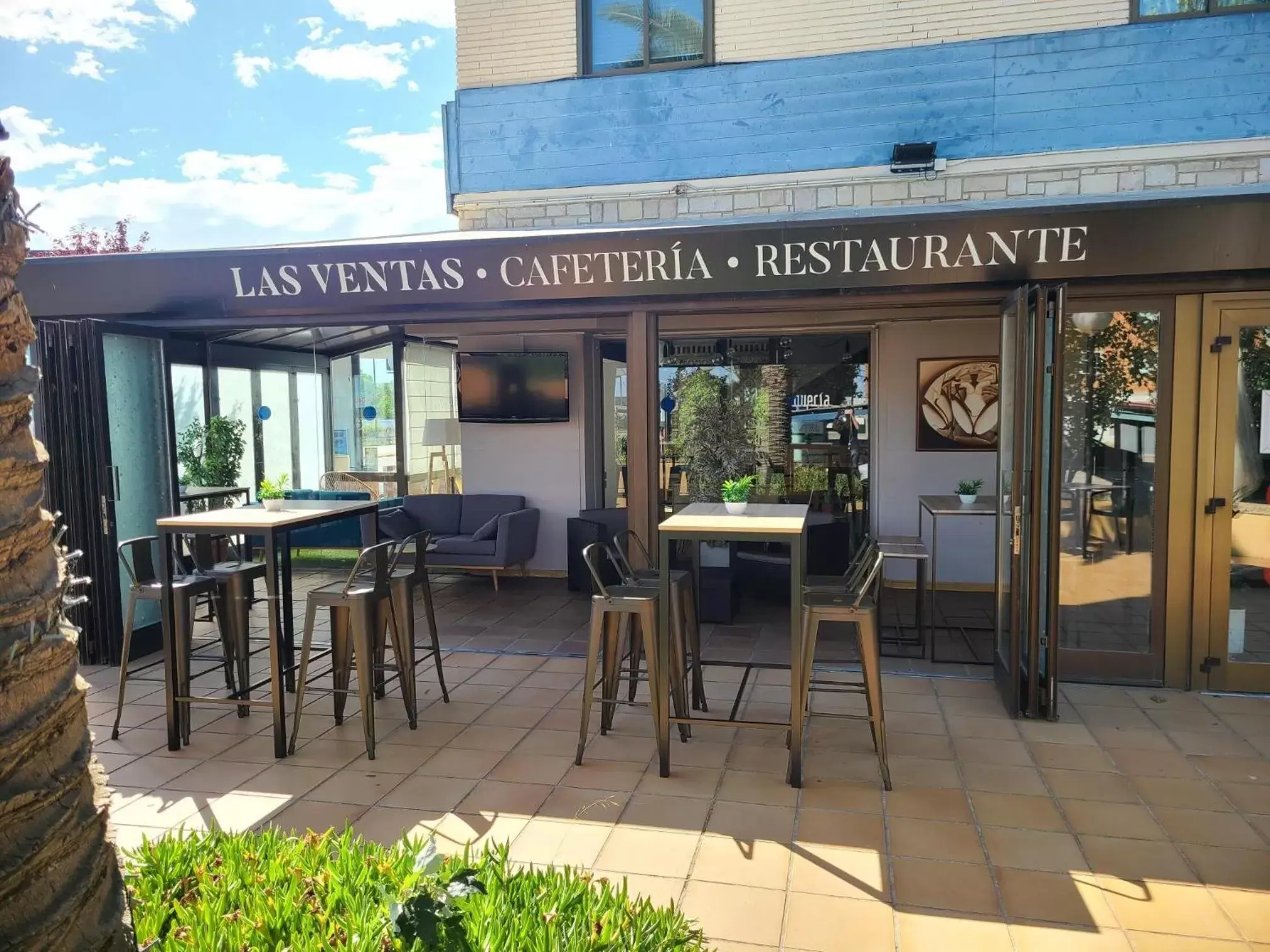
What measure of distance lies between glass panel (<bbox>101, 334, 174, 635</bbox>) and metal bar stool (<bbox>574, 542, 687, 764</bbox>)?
3463mm

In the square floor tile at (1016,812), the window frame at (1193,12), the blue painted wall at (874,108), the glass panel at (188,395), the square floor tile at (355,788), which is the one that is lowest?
the square floor tile at (1016,812)

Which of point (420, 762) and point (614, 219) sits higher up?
point (614, 219)

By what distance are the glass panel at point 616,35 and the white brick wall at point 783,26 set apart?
0.18 m

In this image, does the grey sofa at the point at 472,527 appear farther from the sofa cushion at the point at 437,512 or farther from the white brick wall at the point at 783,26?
the white brick wall at the point at 783,26

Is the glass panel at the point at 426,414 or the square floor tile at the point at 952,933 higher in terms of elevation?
the glass panel at the point at 426,414

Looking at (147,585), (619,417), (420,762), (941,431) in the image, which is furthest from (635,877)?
(619,417)

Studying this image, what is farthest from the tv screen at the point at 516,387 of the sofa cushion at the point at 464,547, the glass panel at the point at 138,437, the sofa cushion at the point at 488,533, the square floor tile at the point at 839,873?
the square floor tile at the point at 839,873

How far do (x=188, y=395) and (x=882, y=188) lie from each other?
20.8 feet

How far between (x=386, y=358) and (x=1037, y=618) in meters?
7.05

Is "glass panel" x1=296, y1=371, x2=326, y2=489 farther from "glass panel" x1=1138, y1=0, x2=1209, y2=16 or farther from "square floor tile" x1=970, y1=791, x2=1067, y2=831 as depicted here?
"glass panel" x1=1138, y1=0, x2=1209, y2=16

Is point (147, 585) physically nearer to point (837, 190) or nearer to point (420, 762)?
point (420, 762)

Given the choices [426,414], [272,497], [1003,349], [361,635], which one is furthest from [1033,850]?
[426,414]

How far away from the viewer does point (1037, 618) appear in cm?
448

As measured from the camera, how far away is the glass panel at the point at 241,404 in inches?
346
